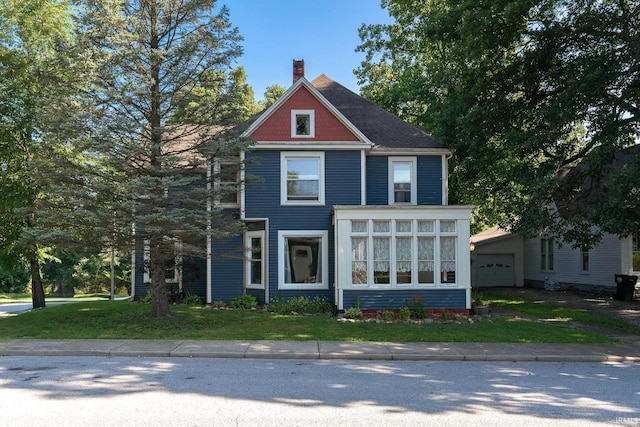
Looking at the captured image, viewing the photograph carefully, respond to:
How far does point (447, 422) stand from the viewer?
19.3ft

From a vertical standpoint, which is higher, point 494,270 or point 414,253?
point 414,253

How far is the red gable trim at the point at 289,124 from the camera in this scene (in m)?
18.3

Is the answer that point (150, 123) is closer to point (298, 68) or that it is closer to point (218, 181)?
point (218, 181)

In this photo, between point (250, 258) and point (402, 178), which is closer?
point (250, 258)

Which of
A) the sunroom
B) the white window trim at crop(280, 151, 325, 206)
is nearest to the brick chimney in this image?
the white window trim at crop(280, 151, 325, 206)

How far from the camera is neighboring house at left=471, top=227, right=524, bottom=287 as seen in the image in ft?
98.8

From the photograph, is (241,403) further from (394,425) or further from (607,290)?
(607,290)

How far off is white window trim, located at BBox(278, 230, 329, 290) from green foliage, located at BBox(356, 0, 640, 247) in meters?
6.21

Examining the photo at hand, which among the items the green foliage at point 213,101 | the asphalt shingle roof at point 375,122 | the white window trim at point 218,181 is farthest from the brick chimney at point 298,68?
the green foliage at point 213,101

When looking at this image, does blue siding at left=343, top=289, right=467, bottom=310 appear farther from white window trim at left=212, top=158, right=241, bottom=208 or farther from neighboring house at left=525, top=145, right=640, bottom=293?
neighboring house at left=525, top=145, right=640, bottom=293

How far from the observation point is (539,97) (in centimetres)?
1750

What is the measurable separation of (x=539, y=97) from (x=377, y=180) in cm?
655

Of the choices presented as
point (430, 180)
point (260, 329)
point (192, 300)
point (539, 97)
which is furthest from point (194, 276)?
point (539, 97)

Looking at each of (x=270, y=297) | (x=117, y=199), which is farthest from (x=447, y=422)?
(x=270, y=297)
